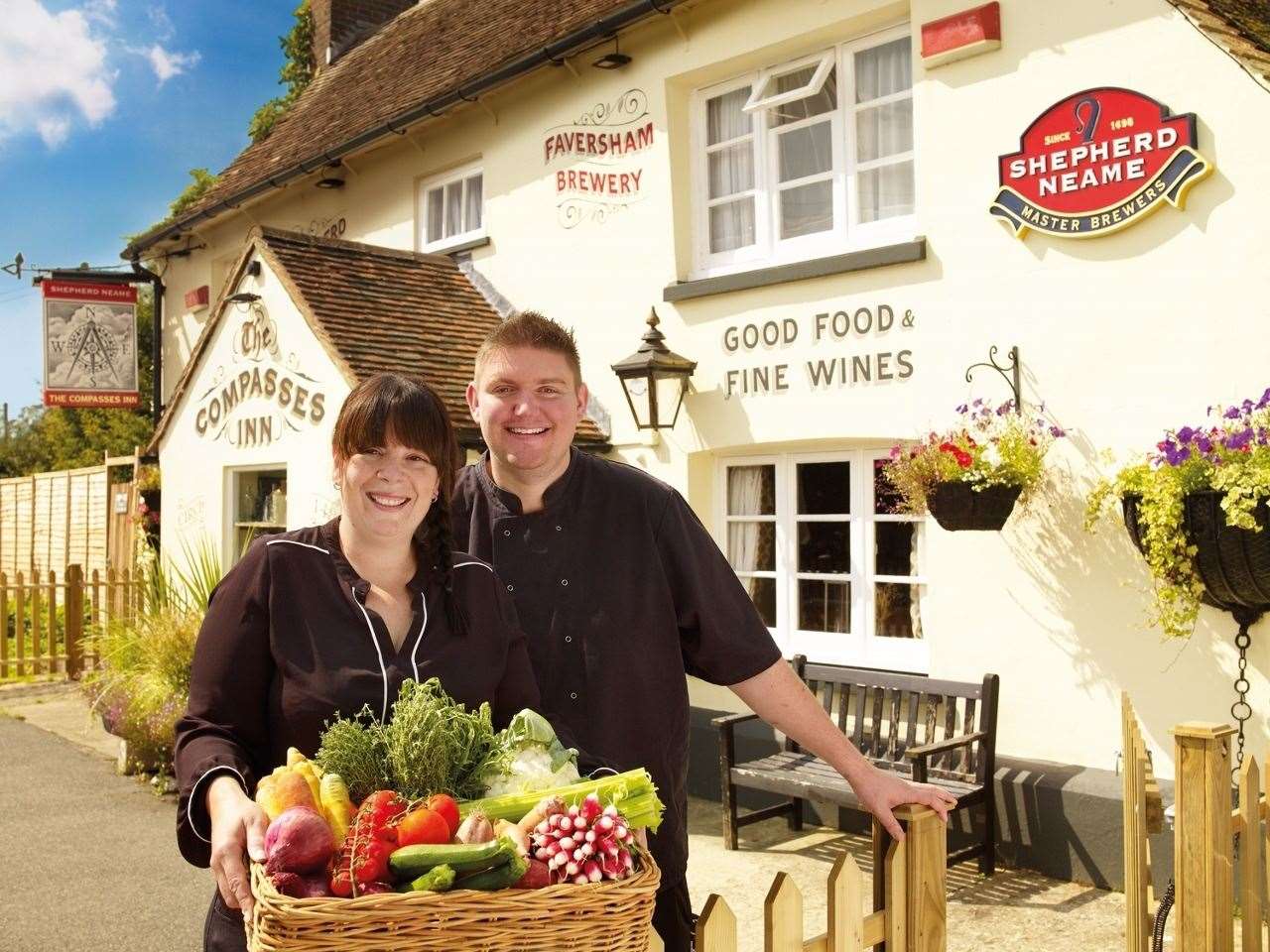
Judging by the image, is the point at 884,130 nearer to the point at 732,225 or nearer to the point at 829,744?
the point at 732,225

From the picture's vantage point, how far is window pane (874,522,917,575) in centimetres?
707

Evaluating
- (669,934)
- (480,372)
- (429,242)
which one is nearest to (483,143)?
(429,242)

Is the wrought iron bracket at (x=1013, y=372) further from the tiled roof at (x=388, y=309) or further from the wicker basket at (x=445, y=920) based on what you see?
the wicker basket at (x=445, y=920)

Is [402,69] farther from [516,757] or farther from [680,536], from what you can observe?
[516,757]

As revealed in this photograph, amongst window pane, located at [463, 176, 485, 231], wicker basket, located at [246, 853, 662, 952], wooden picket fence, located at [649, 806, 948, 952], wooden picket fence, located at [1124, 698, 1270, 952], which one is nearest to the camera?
wicker basket, located at [246, 853, 662, 952]

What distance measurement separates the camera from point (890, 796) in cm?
255

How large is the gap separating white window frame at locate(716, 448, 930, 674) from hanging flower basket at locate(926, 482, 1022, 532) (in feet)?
2.36

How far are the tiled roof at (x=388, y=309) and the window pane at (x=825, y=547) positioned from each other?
66.1 inches

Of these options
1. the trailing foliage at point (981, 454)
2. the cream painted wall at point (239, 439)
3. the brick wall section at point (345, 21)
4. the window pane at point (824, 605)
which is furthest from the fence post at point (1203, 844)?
the brick wall section at point (345, 21)

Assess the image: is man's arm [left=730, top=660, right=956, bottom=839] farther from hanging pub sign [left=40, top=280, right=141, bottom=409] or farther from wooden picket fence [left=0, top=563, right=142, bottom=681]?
hanging pub sign [left=40, top=280, right=141, bottom=409]

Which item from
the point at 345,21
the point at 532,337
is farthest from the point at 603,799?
the point at 345,21

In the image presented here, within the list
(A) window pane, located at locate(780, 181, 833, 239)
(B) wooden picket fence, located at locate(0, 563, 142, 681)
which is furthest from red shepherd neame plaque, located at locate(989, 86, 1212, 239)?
(B) wooden picket fence, located at locate(0, 563, 142, 681)

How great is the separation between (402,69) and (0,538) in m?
11.2

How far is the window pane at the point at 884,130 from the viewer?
7.08 meters
